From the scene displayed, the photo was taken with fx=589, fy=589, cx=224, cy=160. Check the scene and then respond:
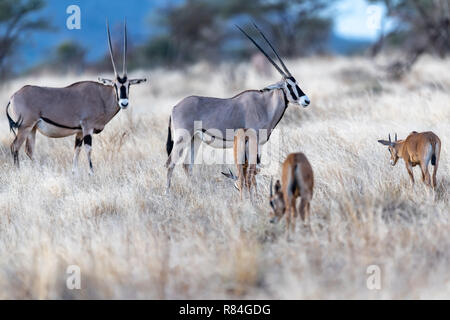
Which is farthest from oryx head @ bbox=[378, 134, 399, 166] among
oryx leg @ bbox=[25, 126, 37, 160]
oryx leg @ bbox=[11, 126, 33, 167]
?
oryx leg @ bbox=[25, 126, 37, 160]

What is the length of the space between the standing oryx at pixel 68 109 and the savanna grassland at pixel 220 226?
433mm

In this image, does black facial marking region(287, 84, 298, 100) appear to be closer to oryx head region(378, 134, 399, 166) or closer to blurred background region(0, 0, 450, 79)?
oryx head region(378, 134, 399, 166)

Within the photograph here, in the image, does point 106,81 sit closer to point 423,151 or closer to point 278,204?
point 278,204

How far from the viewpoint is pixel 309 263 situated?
4.46 metres

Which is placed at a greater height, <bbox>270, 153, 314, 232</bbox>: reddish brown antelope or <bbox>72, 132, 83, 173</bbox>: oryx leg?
<bbox>72, 132, 83, 173</bbox>: oryx leg

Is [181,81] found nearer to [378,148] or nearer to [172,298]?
[378,148]

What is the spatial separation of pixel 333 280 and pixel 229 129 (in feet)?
11.3

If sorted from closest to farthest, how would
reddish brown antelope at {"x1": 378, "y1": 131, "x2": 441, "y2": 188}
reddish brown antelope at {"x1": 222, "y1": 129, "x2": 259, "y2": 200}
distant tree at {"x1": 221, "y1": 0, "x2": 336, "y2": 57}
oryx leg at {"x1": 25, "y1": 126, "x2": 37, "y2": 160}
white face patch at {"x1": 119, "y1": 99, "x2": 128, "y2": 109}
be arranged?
1. reddish brown antelope at {"x1": 378, "y1": 131, "x2": 441, "y2": 188}
2. reddish brown antelope at {"x1": 222, "y1": 129, "x2": 259, "y2": 200}
3. white face patch at {"x1": 119, "y1": 99, "x2": 128, "y2": 109}
4. oryx leg at {"x1": 25, "y1": 126, "x2": 37, "y2": 160}
5. distant tree at {"x1": 221, "y1": 0, "x2": 336, "y2": 57}

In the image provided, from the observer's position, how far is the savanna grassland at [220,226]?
430 centimetres

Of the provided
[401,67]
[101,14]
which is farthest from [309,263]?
[101,14]

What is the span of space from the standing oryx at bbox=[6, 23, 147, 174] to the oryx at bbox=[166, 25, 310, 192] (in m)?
1.34

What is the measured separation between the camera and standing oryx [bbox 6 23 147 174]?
8422mm

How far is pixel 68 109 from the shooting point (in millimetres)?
8656

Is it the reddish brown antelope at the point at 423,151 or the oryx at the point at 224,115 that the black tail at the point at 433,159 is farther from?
the oryx at the point at 224,115
